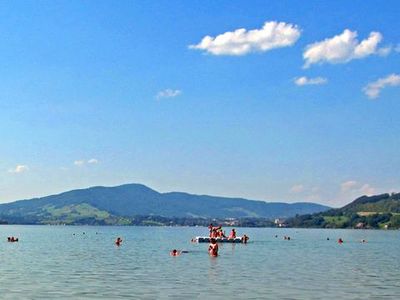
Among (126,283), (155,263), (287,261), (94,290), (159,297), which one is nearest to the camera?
(159,297)

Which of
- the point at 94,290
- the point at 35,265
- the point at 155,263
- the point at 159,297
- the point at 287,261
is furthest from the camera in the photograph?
the point at 287,261

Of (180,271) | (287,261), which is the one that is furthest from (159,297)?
(287,261)

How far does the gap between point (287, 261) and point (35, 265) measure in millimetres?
36656

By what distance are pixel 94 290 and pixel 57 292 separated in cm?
322

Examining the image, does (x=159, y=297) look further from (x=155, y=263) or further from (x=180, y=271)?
(x=155, y=263)

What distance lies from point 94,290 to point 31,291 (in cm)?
517

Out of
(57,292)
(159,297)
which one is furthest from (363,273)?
(57,292)

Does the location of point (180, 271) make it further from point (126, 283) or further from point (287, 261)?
point (287, 261)

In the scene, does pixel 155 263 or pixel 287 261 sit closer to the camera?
pixel 155 263

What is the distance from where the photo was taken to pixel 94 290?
54.9 meters

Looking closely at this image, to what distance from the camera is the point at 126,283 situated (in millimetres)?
60562

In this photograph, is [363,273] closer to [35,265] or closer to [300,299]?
[300,299]

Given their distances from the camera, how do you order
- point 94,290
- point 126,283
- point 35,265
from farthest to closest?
1. point 35,265
2. point 126,283
3. point 94,290

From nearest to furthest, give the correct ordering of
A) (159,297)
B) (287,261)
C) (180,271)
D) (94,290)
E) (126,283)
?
(159,297)
(94,290)
(126,283)
(180,271)
(287,261)
